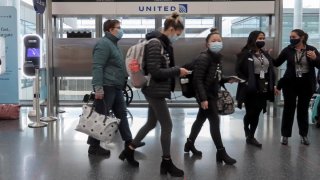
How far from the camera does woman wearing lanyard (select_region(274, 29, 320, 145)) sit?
177 inches

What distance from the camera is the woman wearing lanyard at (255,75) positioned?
14.7 ft

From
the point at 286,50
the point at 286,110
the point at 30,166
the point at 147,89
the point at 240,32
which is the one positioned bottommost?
the point at 30,166

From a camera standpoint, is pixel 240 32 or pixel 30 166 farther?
pixel 240 32

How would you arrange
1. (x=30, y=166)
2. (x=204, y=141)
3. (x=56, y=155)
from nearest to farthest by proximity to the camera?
(x=30, y=166)
(x=56, y=155)
(x=204, y=141)

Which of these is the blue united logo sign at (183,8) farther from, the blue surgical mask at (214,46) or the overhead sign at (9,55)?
the blue surgical mask at (214,46)

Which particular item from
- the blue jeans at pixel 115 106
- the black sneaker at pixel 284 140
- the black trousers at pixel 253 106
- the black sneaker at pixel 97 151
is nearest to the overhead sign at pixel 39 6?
the blue jeans at pixel 115 106

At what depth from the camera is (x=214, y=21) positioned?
830 centimetres

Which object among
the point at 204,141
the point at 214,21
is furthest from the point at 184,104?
the point at 204,141

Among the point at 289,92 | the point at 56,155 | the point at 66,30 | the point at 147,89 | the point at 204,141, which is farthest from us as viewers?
the point at 66,30

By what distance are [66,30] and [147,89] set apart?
5256 mm

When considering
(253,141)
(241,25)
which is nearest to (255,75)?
(253,141)

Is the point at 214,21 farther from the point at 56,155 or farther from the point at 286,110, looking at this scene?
the point at 56,155

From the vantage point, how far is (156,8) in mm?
7273

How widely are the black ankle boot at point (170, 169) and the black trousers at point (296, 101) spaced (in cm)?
184
